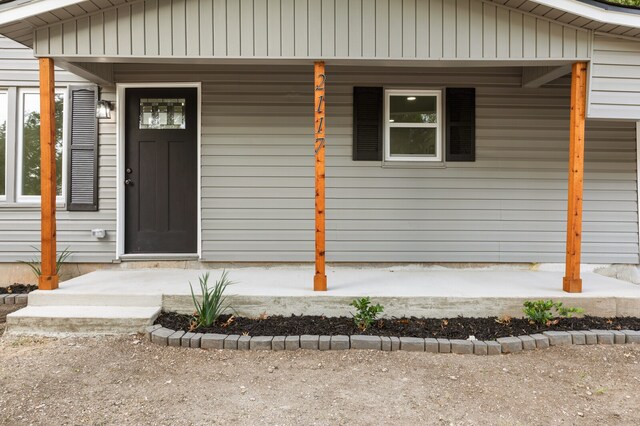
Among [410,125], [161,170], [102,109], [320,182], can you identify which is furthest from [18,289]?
[410,125]

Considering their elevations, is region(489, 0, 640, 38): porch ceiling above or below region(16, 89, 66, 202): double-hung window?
above

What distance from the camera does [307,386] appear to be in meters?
2.63

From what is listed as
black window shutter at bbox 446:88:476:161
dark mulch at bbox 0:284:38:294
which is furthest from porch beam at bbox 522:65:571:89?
dark mulch at bbox 0:284:38:294

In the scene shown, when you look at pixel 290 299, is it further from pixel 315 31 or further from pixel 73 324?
pixel 315 31

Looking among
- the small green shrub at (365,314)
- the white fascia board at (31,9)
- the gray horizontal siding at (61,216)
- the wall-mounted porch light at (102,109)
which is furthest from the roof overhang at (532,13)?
the small green shrub at (365,314)

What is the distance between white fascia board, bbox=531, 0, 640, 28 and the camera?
3529mm

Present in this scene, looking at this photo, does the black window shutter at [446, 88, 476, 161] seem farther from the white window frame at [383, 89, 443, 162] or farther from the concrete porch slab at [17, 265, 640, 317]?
the concrete porch slab at [17, 265, 640, 317]

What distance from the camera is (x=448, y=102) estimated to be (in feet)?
16.1

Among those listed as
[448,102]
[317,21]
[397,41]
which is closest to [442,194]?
[448,102]

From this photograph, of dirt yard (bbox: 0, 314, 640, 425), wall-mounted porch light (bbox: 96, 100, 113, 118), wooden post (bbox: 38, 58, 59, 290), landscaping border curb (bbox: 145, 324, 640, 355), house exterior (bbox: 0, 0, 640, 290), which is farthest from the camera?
house exterior (bbox: 0, 0, 640, 290)

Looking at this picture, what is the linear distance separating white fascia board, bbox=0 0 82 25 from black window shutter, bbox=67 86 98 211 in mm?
1360

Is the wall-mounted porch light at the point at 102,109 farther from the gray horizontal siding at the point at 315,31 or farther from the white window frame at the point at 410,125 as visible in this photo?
the white window frame at the point at 410,125

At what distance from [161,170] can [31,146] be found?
62.1 inches

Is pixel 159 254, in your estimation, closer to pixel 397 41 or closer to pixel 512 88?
pixel 397 41
